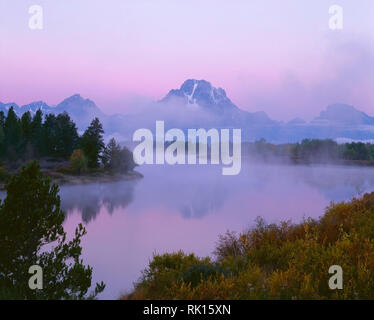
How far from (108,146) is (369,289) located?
74563 mm

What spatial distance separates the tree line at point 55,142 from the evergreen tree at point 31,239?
4934cm

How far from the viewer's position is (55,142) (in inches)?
2576

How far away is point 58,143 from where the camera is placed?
6669 cm

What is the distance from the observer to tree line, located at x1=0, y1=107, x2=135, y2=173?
58250 mm

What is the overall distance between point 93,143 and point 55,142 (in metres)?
9.09

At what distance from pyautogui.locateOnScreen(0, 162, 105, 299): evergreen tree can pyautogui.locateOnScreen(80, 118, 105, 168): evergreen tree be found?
58.8 metres

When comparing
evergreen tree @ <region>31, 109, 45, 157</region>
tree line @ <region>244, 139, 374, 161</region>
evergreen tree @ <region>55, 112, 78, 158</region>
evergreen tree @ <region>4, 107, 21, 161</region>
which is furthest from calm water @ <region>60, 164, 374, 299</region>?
tree line @ <region>244, 139, 374, 161</region>

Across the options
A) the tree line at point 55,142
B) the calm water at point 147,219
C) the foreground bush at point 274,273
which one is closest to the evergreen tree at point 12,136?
the tree line at point 55,142

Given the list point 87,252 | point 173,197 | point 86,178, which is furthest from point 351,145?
point 87,252

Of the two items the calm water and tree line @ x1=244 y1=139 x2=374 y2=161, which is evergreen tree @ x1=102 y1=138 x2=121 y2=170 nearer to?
the calm water

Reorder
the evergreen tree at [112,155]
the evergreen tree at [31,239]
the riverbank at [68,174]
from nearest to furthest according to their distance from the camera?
the evergreen tree at [31,239] < the riverbank at [68,174] < the evergreen tree at [112,155]

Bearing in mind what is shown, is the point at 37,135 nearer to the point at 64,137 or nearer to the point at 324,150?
the point at 64,137

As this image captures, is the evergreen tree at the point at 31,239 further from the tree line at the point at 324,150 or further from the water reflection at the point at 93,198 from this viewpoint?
the tree line at the point at 324,150

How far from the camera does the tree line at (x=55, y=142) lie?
191ft
